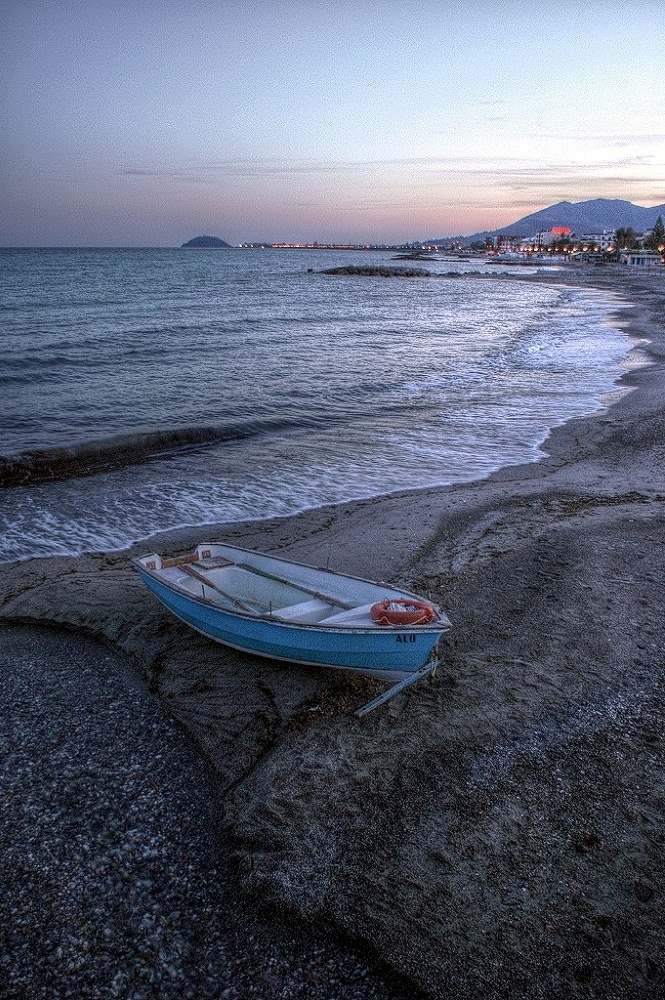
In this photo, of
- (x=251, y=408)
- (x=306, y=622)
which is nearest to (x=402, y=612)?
(x=306, y=622)

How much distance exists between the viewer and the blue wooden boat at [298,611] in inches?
302

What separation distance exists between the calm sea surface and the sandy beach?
417cm

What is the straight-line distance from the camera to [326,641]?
7793 millimetres

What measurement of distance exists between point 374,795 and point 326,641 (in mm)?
1913

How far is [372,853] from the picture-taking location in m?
5.81

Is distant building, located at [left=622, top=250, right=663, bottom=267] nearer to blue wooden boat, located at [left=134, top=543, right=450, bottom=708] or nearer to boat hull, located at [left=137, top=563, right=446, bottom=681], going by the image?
blue wooden boat, located at [left=134, top=543, right=450, bottom=708]

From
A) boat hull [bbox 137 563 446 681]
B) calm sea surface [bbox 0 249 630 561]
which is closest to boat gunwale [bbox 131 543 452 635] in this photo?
boat hull [bbox 137 563 446 681]

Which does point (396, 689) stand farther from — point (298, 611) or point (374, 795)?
point (298, 611)

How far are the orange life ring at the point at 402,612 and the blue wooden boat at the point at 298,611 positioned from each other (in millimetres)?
12

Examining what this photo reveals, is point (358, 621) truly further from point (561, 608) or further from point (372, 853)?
point (561, 608)

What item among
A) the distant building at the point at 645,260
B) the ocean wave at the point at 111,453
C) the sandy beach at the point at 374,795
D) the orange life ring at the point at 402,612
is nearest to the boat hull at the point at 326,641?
the orange life ring at the point at 402,612

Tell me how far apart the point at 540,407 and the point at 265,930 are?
2164 centimetres

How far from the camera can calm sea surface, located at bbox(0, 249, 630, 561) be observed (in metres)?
15.6

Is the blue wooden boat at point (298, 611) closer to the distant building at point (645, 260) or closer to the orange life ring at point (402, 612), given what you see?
the orange life ring at point (402, 612)
